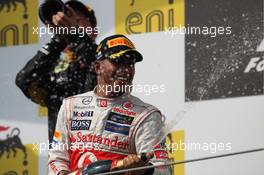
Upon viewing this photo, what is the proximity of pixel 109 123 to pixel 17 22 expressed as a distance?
43.5 inches

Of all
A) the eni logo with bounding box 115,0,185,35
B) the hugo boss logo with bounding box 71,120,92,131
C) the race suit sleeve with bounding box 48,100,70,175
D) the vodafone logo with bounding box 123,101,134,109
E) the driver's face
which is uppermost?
the eni logo with bounding box 115,0,185,35

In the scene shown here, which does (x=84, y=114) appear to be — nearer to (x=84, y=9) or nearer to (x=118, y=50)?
(x=118, y=50)

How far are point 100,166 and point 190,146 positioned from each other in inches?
23.0

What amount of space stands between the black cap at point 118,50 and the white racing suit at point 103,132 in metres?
0.13

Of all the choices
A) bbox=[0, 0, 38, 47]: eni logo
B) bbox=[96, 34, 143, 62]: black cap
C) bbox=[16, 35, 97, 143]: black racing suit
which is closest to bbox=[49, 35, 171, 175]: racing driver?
bbox=[96, 34, 143, 62]: black cap

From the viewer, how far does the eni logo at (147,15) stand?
10.1ft

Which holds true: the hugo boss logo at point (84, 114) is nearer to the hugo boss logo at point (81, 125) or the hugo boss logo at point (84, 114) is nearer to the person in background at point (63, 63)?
the hugo boss logo at point (81, 125)

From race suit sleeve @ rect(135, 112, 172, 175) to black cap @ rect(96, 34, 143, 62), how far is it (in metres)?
0.21

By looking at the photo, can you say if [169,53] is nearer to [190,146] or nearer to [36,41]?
[190,146]

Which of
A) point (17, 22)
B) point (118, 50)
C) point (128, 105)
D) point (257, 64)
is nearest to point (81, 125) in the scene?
point (128, 105)

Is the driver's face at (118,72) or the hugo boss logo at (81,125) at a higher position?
the driver's face at (118,72)

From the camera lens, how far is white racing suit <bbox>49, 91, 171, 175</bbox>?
8.43ft

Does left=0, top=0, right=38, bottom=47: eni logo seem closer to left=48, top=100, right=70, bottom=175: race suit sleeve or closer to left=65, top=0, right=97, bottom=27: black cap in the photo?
left=65, top=0, right=97, bottom=27: black cap

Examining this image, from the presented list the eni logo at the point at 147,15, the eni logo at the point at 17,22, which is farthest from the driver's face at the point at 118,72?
the eni logo at the point at 17,22
